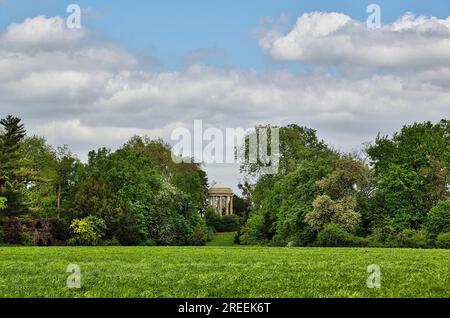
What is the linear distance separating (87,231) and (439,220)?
113 feet

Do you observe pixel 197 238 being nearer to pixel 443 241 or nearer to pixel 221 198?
pixel 443 241

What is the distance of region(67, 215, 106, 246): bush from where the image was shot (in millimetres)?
65625

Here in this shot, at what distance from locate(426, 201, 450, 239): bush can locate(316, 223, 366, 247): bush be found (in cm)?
717

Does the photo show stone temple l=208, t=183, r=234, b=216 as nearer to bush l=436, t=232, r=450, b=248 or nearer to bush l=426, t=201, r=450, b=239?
bush l=426, t=201, r=450, b=239

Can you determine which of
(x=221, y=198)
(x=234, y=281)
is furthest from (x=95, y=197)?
(x=221, y=198)

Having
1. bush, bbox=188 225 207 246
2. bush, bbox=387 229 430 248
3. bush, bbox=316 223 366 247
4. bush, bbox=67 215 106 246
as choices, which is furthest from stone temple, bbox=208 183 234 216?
bush, bbox=387 229 430 248

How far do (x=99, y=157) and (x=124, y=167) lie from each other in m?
4.27

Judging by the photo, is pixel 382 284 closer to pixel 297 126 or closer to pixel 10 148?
pixel 10 148

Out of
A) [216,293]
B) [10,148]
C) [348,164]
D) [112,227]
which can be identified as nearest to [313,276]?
[216,293]

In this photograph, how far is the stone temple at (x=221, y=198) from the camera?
120 m

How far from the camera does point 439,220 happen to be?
2322 inches

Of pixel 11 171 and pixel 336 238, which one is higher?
pixel 11 171

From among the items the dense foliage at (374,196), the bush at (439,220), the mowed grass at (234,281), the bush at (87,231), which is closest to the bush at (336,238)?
the dense foliage at (374,196)

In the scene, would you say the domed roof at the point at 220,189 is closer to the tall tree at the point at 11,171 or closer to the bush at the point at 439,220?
the tall tree at the point at 11,171
